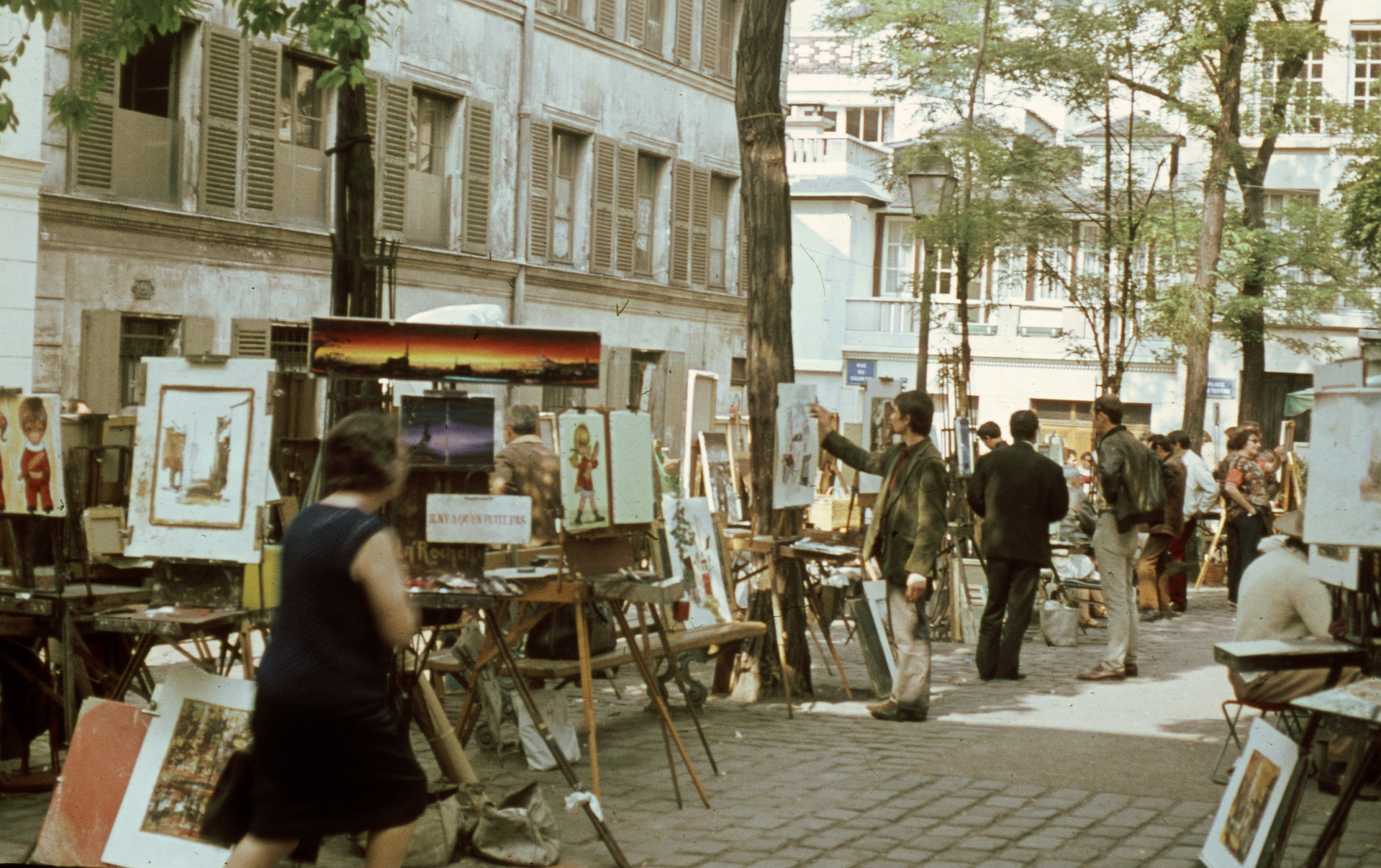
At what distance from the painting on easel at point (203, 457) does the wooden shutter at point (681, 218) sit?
2076cm

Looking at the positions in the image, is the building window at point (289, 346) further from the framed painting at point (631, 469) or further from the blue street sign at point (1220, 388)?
the blue street sign at point (1220, 388)

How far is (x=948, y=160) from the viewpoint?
19172mm

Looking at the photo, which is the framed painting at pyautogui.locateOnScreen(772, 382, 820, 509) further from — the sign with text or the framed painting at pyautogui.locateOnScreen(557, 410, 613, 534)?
the sign with text

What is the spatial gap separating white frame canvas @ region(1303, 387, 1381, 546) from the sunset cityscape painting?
2.80 meters

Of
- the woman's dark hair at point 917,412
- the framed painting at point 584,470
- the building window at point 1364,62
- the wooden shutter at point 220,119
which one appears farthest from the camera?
the building window at point 1364,62

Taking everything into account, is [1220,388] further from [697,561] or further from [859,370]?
[697,561]

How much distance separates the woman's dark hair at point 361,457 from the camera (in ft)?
14.7

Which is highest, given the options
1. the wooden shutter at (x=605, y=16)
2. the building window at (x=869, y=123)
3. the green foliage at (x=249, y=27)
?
the building window at (x=869, y=123)

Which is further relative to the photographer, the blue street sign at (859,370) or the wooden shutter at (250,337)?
the blue street sign at (859,370)

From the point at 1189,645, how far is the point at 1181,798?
635cm

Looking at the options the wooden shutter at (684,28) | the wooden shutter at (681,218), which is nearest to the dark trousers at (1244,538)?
the wooden shutter at (681,218)

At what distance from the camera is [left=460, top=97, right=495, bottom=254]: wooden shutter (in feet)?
72.4

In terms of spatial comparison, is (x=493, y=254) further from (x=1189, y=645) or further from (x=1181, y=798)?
(x=1181, y=798)

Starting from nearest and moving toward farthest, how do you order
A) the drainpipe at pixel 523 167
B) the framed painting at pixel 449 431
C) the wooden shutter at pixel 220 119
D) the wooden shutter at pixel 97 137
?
the framed painting at pixel 449 431 < the wooden shutter at pixel 97 137 < the wooden shutter at pixel 220 119 < the drainpipe at pixel 523 167
